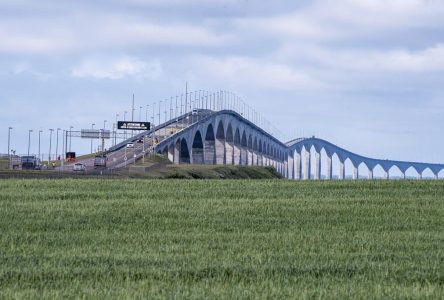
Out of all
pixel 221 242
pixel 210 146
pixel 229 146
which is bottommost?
pixel 221 242

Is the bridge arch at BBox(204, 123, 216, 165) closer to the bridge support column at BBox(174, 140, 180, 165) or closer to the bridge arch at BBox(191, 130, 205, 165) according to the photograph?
the bridge arch at BBox(191, 130, 205, 165)

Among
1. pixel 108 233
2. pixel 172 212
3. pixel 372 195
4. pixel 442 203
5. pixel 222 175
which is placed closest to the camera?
pixel 108 233

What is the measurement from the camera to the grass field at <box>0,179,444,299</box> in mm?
14789

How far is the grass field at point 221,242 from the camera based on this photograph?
14789 millimetres

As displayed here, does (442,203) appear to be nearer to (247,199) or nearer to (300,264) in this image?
(247,199)

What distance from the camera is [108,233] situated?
73.5 feet

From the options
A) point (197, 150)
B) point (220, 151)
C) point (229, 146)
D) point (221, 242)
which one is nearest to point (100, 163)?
point (197, 150)

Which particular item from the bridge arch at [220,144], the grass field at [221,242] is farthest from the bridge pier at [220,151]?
the grass field at [221,242]

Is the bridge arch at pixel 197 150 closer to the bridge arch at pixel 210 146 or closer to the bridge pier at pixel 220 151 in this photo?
the bridge arch at pixel 210 146

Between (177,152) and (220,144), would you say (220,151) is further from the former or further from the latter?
(177,152)

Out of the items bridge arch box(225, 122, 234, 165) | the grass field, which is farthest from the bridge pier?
the grass field

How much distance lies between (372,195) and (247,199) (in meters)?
4.19

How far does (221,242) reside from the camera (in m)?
20.6

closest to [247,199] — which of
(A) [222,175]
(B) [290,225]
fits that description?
(B) [290,225]
